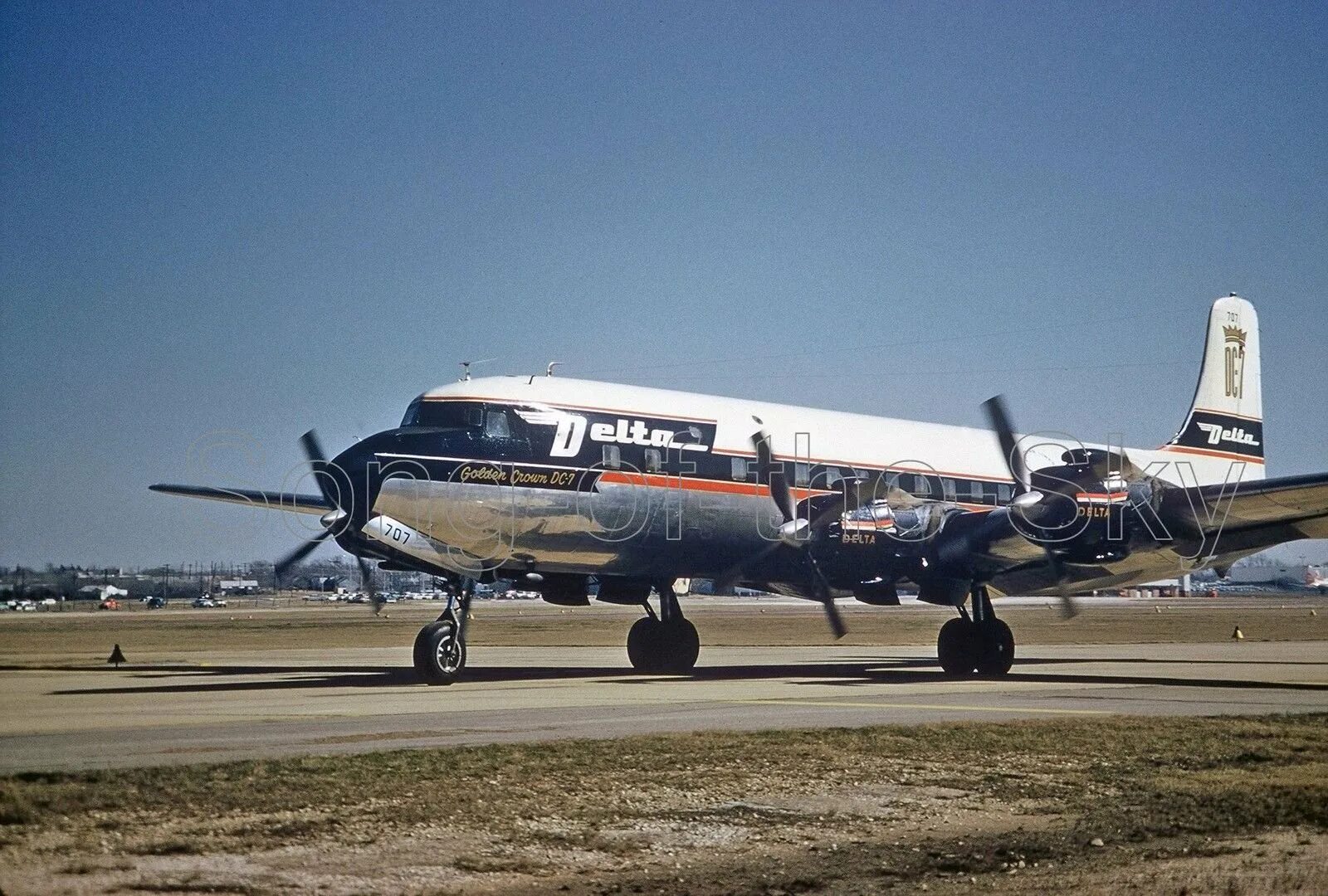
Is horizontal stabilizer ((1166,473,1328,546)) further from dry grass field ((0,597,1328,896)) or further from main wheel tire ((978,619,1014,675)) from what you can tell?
dry grass field ((0,597,1328,896))

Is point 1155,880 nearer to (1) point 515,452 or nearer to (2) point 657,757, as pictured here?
(2) point 657,757

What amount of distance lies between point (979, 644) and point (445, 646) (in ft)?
34.8

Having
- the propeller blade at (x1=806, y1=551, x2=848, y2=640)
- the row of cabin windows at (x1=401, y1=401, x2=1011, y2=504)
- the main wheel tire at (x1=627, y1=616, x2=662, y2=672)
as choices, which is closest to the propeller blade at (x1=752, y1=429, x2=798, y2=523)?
the row of cabin windows at (x1=401, y1=401, x2=1011, y2=504)

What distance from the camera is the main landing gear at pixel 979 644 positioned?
82.3ft

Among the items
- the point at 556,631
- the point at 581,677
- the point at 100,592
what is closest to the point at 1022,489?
the point at 581,677

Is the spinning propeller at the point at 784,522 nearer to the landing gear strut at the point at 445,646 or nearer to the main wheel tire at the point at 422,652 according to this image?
the landing gear strut at the point at 445,646

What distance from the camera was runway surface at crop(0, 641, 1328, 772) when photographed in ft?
44.0

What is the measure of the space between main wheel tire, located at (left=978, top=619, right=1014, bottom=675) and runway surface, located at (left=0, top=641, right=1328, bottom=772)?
2.10 feet

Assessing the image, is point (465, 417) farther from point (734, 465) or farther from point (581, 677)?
point (581, 677)

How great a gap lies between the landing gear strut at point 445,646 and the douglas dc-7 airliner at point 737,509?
3 cm

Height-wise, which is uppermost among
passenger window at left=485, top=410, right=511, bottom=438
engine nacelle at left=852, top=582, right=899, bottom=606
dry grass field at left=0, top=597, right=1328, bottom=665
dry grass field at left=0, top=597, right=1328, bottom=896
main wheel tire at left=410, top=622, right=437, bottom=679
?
passenger window at left=485, top=410, right=511, bottom=438

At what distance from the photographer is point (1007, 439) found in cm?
2408

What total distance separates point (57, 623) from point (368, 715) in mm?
48801

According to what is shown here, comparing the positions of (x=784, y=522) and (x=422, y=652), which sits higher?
(x=784, y=522)
